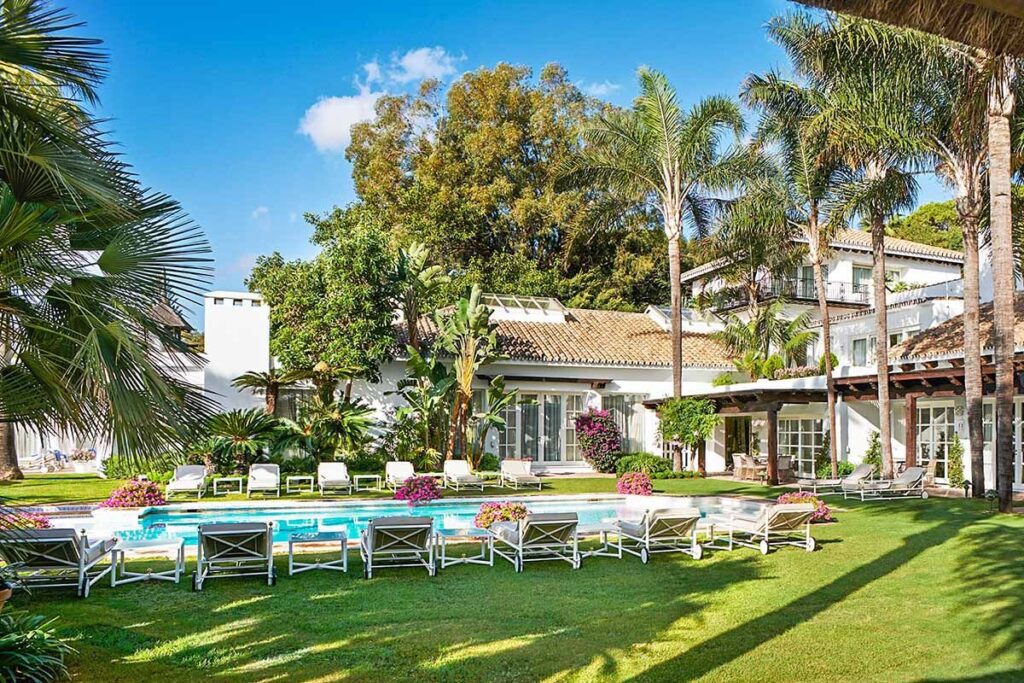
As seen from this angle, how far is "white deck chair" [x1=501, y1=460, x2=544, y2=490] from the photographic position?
19.8 metres

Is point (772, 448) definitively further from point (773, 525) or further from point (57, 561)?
point (57, 561)

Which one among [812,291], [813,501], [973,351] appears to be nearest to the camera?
[813,501]

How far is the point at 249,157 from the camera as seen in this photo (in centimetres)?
2220

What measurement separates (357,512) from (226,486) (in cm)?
365

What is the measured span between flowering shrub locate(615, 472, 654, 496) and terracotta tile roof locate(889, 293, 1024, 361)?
27.2 ft

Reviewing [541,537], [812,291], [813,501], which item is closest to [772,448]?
[813,501]

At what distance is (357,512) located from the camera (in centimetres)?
1633

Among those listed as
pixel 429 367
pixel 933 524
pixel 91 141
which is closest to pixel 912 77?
pixel 933 524

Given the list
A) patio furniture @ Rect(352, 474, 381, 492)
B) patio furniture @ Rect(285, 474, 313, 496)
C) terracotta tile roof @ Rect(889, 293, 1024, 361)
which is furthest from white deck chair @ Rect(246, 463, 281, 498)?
terracotta tile roof @ Rect(889, 293, 1024, 361)

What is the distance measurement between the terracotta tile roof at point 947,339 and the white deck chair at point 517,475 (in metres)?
10.4

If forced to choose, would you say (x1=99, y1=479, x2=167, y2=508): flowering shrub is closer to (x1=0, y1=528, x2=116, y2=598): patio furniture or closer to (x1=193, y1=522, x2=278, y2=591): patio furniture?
(x1=0, y1=528, x2=116, y2=598): patio furniture

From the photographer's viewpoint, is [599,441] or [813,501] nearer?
[813,501]

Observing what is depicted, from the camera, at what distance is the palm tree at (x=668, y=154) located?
22.4 meters

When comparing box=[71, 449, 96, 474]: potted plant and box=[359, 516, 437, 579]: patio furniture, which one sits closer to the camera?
box=[359, 516, 437, 579]: patio furniture
